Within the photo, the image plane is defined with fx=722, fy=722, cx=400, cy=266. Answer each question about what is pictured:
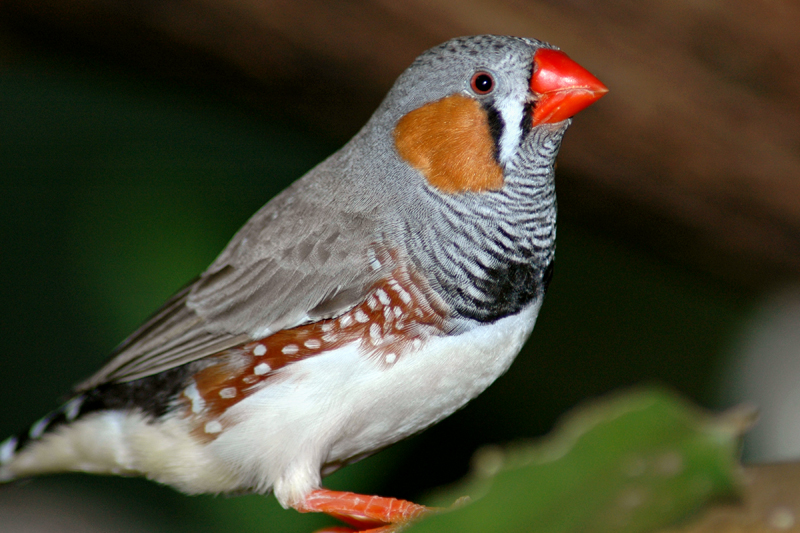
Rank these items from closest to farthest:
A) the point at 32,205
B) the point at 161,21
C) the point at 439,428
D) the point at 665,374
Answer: the point at 161,21, the point at 32,205, the point at 439,428, the point at 665,374

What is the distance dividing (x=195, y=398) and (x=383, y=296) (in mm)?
562

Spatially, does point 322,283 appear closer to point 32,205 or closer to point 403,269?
point 403,269

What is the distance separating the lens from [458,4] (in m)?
2.49

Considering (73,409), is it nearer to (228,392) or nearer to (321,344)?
(228,392)

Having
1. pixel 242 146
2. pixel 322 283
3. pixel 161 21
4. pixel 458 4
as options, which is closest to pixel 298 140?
pixel 242 146

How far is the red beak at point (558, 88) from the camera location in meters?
1.63

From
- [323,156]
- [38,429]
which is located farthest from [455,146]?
[323,156]

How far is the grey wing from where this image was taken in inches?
65.8

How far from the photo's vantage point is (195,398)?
1.78m

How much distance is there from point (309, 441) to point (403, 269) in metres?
0.46

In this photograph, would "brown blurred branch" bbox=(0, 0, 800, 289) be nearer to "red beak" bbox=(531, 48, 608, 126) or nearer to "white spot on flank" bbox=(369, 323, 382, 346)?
"red beak" bbox=(531, 48, 608, 126)

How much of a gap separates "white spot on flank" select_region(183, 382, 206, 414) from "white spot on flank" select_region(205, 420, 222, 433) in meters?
0.04

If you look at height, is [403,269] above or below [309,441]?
above

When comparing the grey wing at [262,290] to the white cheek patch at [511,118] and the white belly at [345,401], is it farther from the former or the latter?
the white cheek patch at [511,118]
